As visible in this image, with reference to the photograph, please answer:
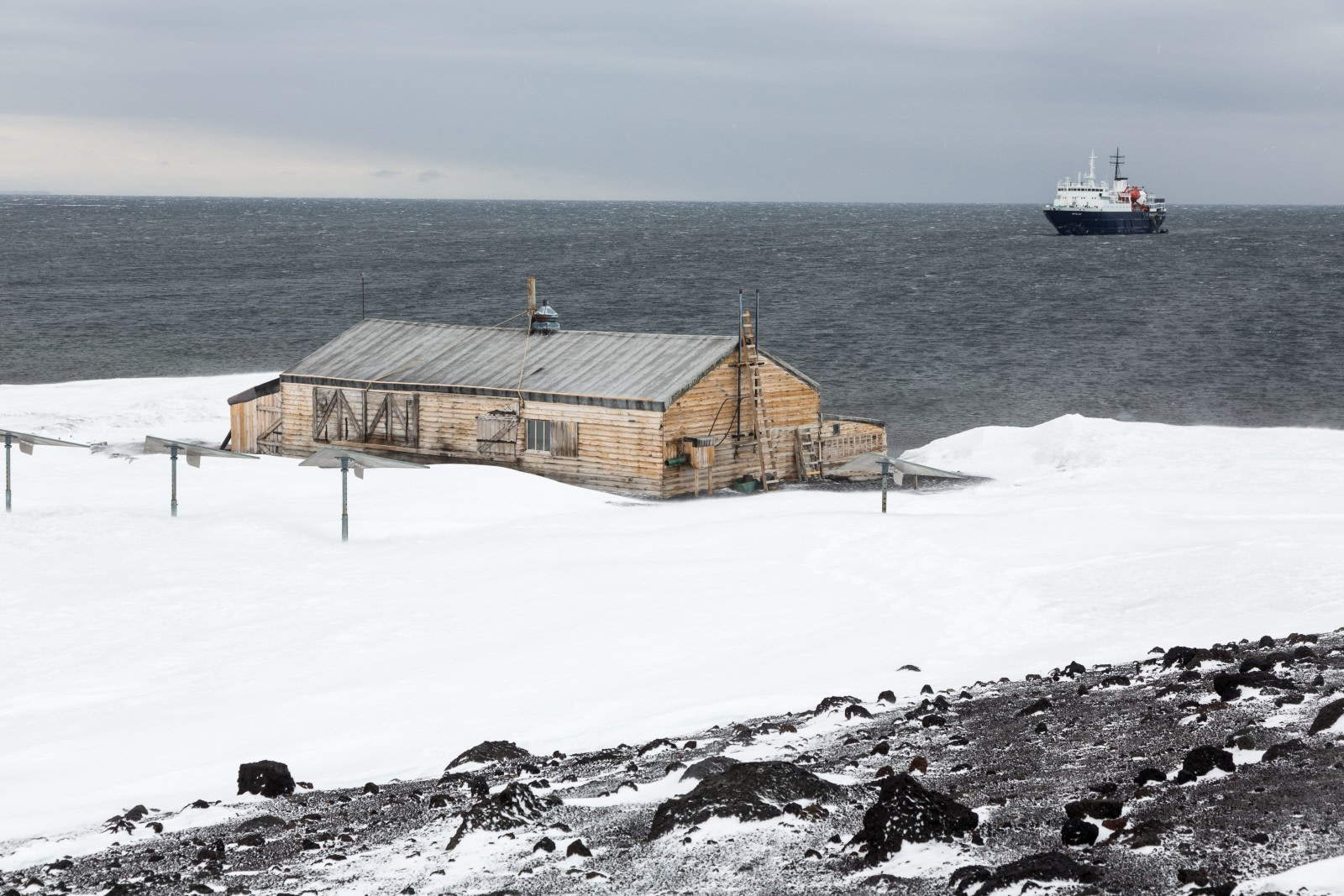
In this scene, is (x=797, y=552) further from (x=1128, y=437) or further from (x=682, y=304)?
(x=682, y=304)

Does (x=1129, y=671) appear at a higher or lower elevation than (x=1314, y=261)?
lower

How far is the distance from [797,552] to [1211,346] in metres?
62.9

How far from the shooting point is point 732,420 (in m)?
37.6

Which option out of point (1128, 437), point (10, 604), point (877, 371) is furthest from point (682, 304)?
point (10, 604)

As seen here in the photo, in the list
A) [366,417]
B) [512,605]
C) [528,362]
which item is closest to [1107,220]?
[528,362]

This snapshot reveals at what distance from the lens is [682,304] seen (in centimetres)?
10469

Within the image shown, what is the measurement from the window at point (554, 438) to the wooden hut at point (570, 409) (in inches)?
1.2

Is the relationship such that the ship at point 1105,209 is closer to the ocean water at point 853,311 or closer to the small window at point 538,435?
the ocean water at point 853,311

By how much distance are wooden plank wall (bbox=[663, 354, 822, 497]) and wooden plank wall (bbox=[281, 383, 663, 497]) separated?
49 cm

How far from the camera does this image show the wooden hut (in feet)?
119

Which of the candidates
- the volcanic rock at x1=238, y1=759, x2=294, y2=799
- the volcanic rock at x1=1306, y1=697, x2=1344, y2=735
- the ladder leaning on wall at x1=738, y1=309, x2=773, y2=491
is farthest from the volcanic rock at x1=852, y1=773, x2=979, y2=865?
the ladder leaning on wall at x1=738, y1=309, x2=773, y2=491

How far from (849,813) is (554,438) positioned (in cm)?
2677

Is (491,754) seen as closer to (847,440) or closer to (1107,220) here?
(847,440)

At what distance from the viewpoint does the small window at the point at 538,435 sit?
3741cm
